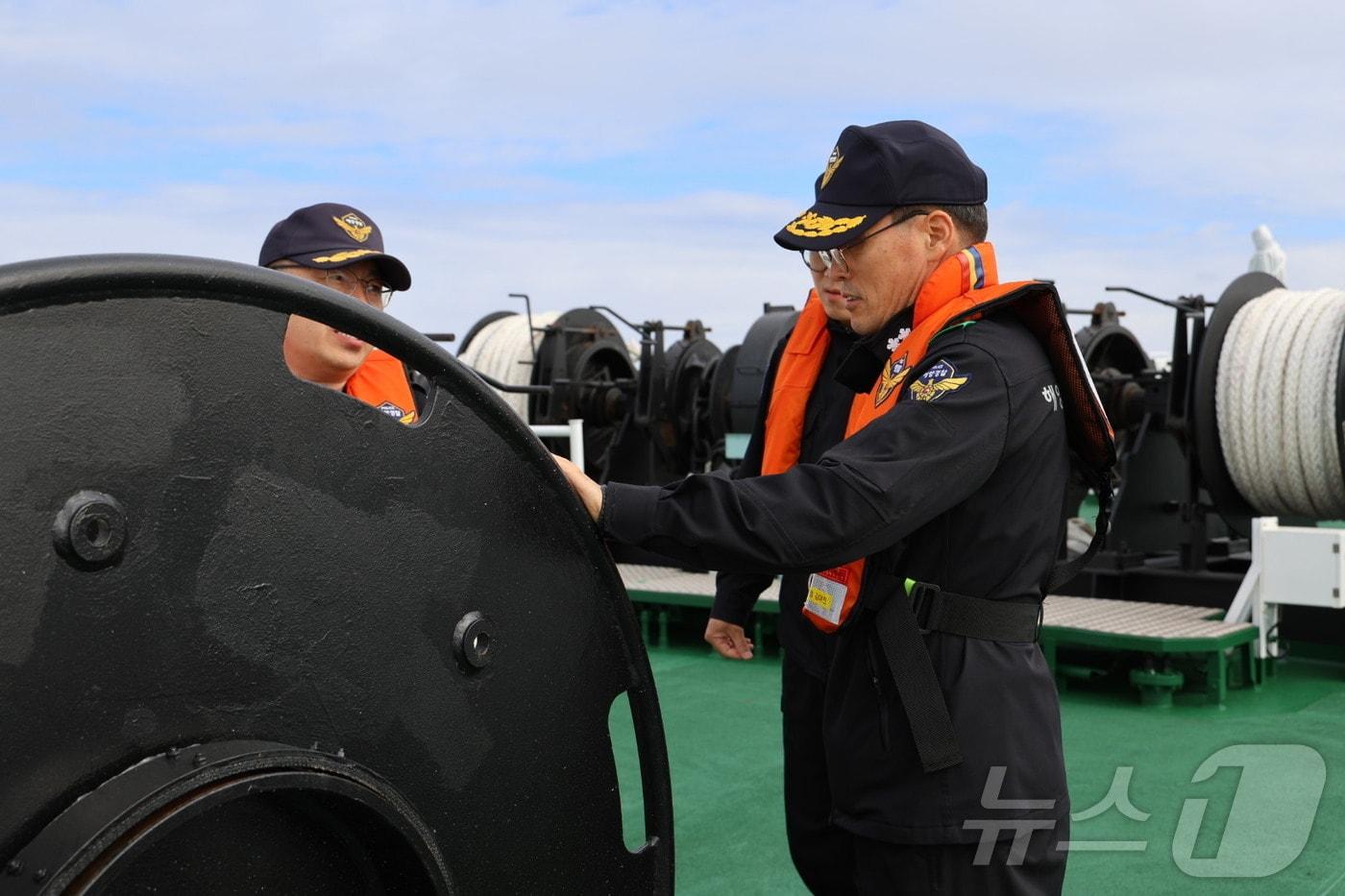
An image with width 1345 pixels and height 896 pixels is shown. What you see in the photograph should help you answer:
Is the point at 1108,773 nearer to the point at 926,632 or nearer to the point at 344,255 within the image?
the point at 926,632

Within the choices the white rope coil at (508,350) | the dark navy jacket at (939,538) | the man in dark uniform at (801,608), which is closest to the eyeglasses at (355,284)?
the man in dark uniform at (801,608)

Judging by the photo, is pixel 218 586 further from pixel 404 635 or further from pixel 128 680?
pixel 404 635

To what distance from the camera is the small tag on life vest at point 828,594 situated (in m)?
2.23

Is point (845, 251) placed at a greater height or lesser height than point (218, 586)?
greater

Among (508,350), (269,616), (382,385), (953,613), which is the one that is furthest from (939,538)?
(508,350)

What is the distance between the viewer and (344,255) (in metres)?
2.84

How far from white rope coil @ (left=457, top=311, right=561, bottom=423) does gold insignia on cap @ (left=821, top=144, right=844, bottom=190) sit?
7.68 metres

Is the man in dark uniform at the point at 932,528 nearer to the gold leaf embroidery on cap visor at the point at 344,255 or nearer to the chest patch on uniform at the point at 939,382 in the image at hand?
the chest patch on uniform at the point at 939,382

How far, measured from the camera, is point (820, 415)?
2984 millimetres

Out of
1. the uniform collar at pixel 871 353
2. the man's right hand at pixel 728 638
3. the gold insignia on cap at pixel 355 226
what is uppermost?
the gold insignia on cap at pixel 355 226

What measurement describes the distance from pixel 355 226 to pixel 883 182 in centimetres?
126

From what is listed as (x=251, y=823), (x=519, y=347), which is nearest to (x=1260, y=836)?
(x=251, y=823)

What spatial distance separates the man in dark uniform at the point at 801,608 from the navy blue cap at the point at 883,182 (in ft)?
0.51

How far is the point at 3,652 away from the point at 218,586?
206 millimetres
